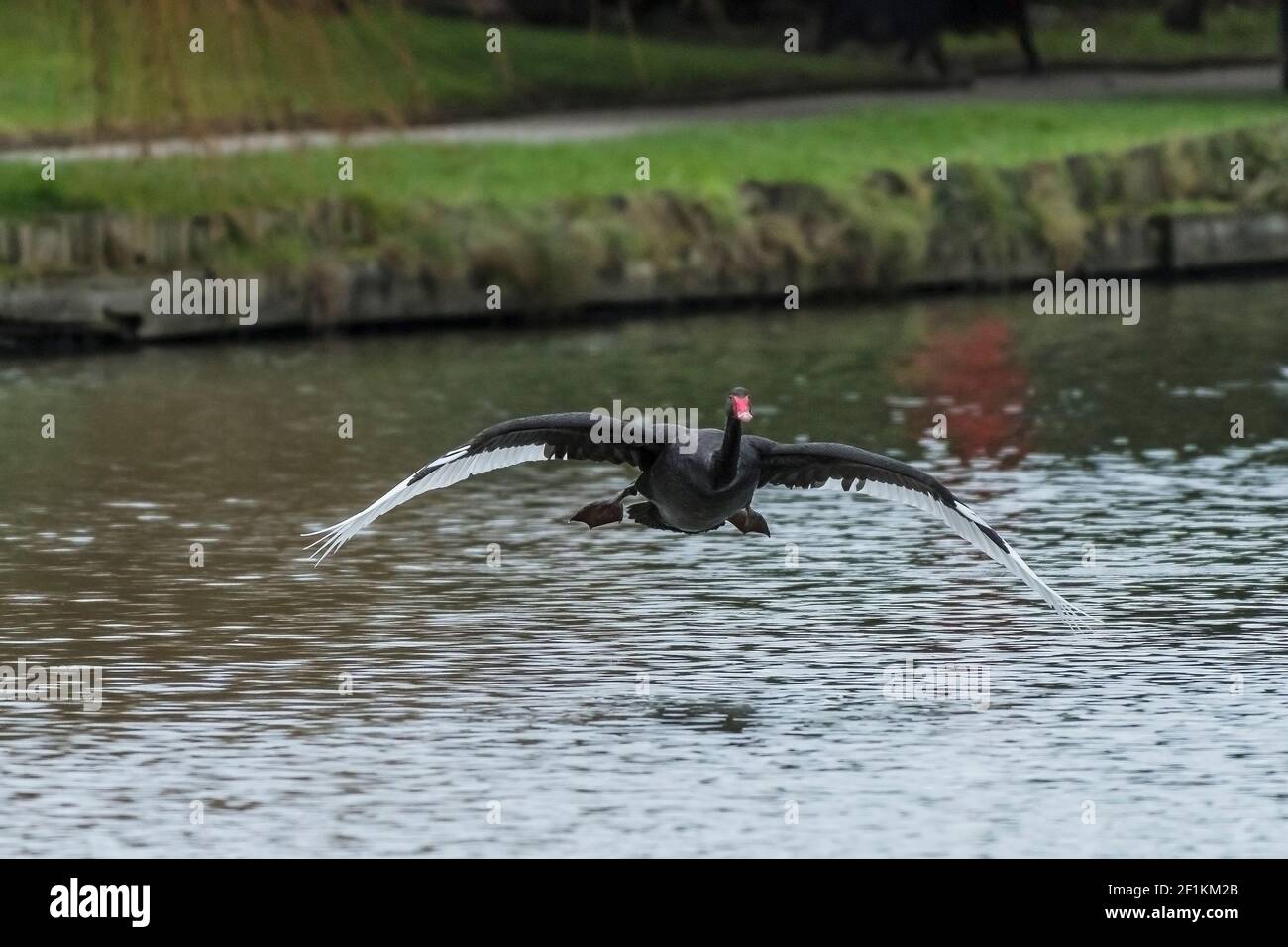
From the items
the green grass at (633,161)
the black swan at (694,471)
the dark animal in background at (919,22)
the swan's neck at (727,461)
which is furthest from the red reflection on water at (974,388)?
the dark animal in background at (919,22)

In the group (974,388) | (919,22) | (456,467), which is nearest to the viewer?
(456,467)

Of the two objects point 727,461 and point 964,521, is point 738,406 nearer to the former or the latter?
point 727,461

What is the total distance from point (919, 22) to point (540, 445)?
102 feet

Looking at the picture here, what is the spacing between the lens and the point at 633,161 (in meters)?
32.5

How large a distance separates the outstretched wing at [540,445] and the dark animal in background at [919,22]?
1175 inches

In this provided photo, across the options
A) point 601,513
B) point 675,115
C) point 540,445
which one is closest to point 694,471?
point 601,513

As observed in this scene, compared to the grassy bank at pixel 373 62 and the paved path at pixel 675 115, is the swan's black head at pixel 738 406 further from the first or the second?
the paved path at pixel 675 115

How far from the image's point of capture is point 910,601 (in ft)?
56.3

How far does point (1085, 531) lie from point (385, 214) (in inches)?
466

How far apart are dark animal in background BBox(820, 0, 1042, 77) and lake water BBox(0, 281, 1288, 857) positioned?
1822cm

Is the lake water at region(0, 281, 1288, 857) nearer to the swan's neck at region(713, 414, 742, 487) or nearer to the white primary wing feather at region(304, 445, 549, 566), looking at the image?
the white primary wing feather at region(304, 445, 549, 566)

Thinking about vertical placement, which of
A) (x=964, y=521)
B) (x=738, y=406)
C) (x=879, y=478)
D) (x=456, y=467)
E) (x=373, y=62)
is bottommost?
(x=964, y=521)

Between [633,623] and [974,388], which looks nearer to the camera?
[633,623]

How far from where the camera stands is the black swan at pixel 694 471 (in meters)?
14.6
